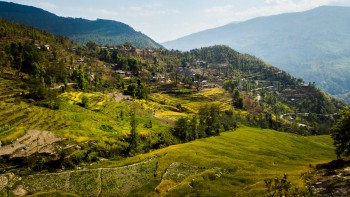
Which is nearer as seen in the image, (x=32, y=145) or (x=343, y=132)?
(x=343, y=132)

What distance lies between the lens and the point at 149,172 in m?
79.6

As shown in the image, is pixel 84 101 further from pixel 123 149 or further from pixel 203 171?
pixel 203 171

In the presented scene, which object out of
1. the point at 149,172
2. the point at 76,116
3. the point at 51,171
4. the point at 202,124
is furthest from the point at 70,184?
the point at 202,124

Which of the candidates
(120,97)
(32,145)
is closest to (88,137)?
(32,145)

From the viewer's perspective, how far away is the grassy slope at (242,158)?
206 feet

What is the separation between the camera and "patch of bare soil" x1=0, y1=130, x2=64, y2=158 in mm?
87238

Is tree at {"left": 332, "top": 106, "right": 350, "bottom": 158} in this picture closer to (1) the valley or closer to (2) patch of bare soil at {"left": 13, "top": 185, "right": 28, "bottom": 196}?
(1) the valley

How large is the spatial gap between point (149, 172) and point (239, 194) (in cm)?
2983

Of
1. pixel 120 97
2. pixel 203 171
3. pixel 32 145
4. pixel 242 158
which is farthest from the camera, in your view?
pixel 120 97

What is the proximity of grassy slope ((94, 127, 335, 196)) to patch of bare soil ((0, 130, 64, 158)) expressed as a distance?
17763mm

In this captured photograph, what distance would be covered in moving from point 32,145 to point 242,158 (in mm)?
64528

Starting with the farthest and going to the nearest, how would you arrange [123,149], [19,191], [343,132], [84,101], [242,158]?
[84,101]
[123,149]
[242,158]
[343,132]
[19,191]

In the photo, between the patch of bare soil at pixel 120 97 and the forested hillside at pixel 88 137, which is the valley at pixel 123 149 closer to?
the forested hillside at pixel 88 137

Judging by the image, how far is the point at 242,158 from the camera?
93.4 meters
